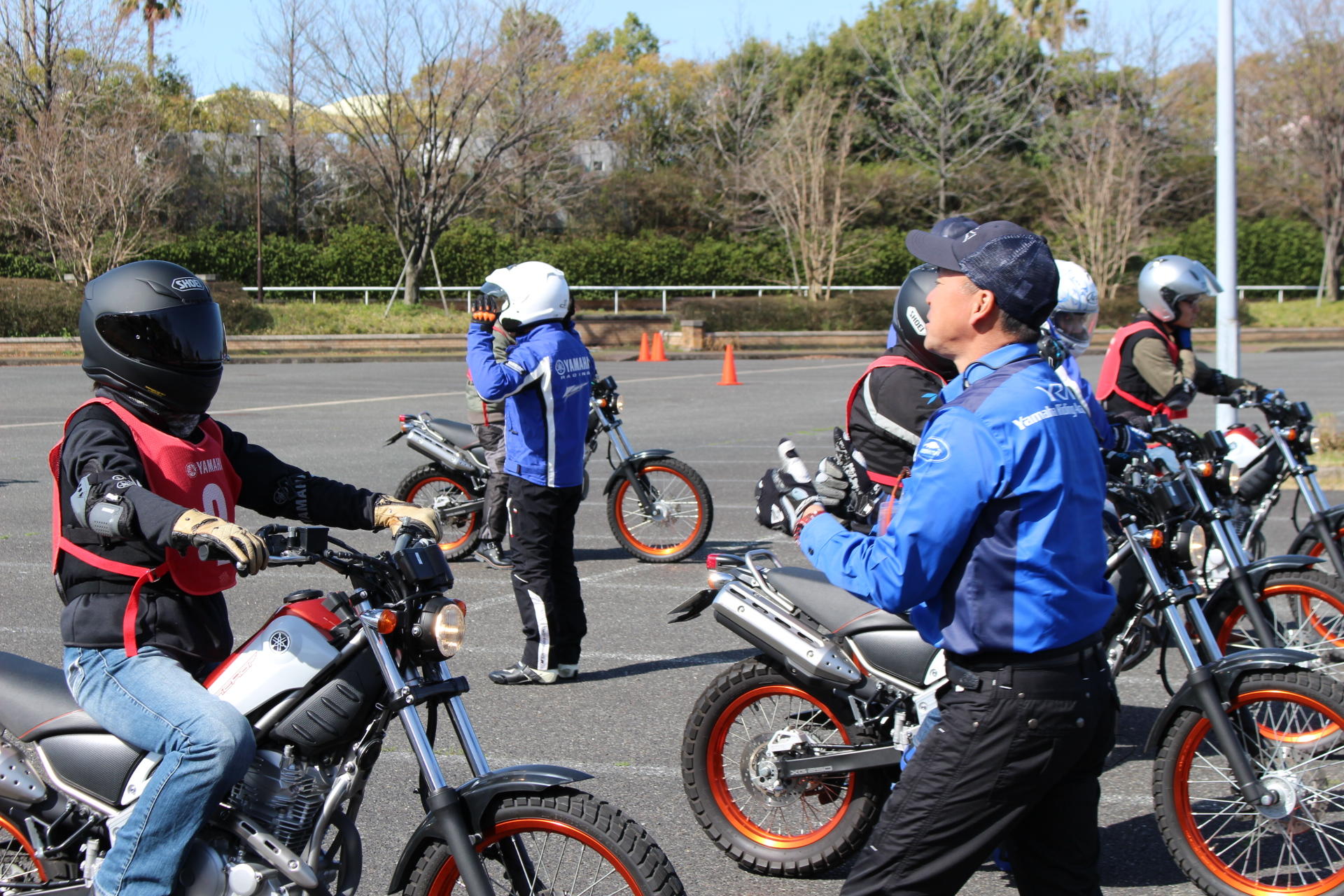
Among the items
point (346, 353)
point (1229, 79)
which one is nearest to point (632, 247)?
point (346, 353)

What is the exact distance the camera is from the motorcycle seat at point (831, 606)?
4.00m

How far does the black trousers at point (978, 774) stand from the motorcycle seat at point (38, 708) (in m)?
1.82

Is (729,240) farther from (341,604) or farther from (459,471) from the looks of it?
(341,604)

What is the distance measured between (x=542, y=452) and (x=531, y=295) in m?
0.80

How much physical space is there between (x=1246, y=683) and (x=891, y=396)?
1.55 metres

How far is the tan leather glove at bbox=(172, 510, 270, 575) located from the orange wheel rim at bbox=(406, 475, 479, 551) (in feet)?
21.5

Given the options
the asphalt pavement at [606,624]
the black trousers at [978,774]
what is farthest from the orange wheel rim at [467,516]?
the black trousers at [978,774]

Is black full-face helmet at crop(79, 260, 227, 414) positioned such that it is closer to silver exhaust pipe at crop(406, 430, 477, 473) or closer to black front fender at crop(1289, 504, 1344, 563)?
black front fender at crop(1289, 504, 1344, 563)

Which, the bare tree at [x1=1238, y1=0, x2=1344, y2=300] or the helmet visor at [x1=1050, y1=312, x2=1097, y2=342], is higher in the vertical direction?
the bare tree at [x1=1238, y1=0, x2=1344, y2=300]

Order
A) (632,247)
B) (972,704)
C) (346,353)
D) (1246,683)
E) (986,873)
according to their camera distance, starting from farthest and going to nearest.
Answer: (632,247)
(346,353)
(986,873)
(1246,683)
(972,704)

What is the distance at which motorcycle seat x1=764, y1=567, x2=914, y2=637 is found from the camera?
400 centimetres

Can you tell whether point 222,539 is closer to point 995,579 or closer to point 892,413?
point 995,579

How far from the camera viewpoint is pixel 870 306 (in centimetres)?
3562

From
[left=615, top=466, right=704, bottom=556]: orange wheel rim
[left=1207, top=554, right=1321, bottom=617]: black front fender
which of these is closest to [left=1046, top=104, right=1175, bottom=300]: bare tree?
[left=615, top=466, right=704, bottom=556]: orange wheel rim
